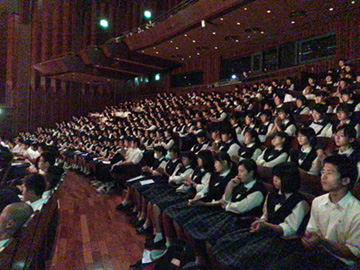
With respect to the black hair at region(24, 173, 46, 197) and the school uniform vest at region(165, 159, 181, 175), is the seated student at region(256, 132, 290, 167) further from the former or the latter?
the black hair at region(24, 173, 46, 197)

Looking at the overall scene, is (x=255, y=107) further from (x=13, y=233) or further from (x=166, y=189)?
(x=13, y=233)

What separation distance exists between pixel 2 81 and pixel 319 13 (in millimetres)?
12344

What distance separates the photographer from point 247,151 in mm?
3344

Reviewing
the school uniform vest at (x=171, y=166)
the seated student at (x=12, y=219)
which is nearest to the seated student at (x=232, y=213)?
the seated student at (x=12, y=219)

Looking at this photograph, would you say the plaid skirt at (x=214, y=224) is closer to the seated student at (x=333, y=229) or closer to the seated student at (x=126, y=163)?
the seated student at (x=333, y=229)

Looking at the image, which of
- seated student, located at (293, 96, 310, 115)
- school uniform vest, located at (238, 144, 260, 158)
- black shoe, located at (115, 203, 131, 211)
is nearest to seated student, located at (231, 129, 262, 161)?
school uniform vest, located at (238, 144, 260, 158)

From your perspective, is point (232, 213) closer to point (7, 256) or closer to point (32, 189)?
point (7, 256)

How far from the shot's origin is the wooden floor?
241 cm

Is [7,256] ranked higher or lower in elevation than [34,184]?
lower

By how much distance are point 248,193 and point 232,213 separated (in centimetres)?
19

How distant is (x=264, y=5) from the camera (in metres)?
6.17

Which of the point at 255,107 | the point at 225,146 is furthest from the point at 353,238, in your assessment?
the point at 255,107

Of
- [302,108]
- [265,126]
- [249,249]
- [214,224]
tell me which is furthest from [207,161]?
[302,108]

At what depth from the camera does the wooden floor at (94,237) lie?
95.0 inches
